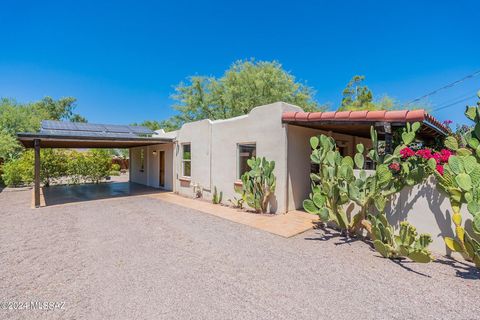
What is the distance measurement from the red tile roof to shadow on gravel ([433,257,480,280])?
271 cm

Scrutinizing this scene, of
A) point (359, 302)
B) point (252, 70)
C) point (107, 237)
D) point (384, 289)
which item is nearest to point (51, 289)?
point (107, 237)

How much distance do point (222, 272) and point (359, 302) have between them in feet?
6.70

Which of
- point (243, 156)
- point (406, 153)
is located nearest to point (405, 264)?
point (406, 153)

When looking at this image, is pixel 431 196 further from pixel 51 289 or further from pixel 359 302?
pixel 51 289

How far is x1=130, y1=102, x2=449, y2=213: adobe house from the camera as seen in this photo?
5868 mm

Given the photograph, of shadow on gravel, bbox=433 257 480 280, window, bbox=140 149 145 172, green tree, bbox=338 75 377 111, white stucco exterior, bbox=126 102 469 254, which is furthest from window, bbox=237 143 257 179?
green tree, bbox=338 75 377 111

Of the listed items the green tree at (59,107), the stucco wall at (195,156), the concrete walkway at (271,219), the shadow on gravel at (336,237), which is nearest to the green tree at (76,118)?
the green tree at (59,107)

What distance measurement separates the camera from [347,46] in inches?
728

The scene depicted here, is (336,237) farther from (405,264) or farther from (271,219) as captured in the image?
(271,219)

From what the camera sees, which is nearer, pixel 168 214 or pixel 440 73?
pixel 168 214

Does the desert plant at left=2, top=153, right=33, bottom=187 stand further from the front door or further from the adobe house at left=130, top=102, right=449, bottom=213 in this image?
the adobe house at left=130, top=102, right=449, bottom=213

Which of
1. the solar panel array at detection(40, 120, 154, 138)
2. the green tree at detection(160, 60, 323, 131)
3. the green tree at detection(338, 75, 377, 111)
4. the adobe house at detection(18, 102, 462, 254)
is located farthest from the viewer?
the green tree at detection(160, 60, 323, 131)

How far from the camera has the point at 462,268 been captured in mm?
4156

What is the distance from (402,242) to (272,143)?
169 inches
